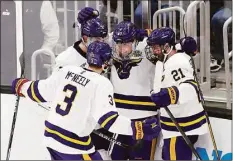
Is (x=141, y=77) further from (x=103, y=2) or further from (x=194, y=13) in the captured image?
(x=103, y=2)

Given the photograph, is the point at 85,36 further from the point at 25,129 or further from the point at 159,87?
the point at 25,129

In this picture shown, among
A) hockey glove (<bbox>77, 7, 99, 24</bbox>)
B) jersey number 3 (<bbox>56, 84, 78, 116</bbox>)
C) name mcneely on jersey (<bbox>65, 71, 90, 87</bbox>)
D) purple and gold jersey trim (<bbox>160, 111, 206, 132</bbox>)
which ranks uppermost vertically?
hockey glove (<bbox>77, 7, 99, 24</bbox>)

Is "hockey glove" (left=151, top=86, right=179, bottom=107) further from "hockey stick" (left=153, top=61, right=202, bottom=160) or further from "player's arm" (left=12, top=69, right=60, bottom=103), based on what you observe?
"player's arm" (left=12, top=69, right=60, bottom=103)

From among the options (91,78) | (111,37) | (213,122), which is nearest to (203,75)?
(213,122)

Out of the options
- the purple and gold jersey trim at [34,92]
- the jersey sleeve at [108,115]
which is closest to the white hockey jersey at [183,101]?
the jersey sleeve at [108,115]

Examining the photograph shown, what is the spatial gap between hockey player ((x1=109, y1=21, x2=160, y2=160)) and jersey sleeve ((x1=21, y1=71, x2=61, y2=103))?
24 cm

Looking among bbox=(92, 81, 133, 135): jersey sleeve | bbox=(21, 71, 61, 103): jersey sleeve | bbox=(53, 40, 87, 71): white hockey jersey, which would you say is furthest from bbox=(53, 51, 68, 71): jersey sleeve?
bbox=(92, 81, 133, 135): jersey sleeve

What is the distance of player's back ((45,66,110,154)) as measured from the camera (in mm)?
1870

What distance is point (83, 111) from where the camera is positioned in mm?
1882

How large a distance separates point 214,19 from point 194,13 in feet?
0.33

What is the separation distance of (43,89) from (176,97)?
1.64ft

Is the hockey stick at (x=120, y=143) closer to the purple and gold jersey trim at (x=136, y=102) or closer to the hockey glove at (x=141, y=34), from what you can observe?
the purple and gold jersey trim at (x=136, y=102)

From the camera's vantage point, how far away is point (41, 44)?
2684 mm

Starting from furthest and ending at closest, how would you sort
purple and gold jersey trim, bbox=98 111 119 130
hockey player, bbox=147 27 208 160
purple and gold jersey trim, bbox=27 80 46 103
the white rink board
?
the white rink board, purple and gold jersey trim, bbox=27 80 46 103, hockey player, bbox=147 27 208 160, purple and gold jersey trim, bbox=98 111 119 130
